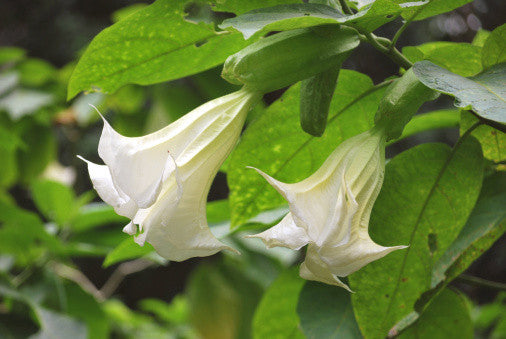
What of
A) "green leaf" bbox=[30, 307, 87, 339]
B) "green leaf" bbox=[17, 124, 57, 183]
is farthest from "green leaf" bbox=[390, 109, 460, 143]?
"green leaf" bbox=[17, 124, 57, 183]

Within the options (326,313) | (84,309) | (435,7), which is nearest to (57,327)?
(84,309)

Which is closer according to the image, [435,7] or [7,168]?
[435,7]

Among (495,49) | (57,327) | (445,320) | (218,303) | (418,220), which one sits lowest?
(218,303)

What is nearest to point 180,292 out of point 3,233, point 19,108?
point 19,108

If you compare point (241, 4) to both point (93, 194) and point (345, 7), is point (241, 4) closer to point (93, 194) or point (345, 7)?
point (345, 7)

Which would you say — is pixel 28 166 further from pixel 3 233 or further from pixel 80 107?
pixel 3 233

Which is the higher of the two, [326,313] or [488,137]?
[488,137]

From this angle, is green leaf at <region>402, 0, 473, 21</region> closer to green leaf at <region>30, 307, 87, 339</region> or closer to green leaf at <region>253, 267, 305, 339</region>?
green leaf at <region>253, 267, 305, 339</region>
